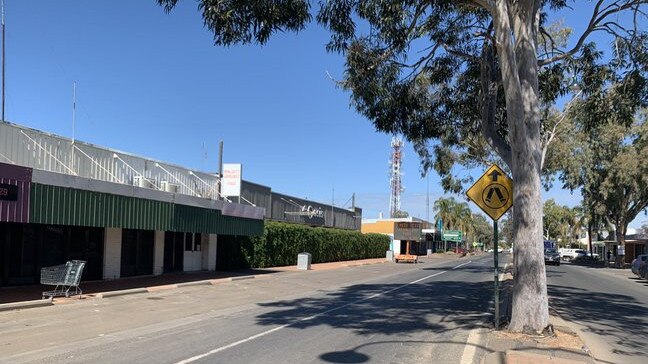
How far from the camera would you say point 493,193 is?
1145 centimetres

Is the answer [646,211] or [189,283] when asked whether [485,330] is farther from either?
[646,211]

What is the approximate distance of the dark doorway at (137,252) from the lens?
909 inches

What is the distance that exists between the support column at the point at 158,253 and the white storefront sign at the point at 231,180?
5733 mm

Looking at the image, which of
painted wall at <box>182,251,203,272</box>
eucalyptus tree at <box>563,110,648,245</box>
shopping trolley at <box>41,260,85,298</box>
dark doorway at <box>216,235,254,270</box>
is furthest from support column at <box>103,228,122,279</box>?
eucalyptus tree at <box>563,110,648,245</box>

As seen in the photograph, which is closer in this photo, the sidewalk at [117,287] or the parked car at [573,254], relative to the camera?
the sidewalk at [117,287]

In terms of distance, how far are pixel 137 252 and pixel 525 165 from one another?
17.7 metres

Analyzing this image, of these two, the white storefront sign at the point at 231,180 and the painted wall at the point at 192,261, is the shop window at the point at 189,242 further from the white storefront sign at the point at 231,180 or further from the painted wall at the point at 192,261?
the white storefront sign at the point at 231,180

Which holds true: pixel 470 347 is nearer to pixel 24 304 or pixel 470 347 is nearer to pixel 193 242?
pixel 24 304

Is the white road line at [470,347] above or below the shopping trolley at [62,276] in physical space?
below

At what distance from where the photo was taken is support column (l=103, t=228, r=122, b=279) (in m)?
21.7

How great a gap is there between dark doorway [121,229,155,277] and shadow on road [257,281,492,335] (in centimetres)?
863

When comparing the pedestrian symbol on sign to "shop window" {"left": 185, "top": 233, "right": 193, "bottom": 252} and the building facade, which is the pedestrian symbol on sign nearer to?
the building facade

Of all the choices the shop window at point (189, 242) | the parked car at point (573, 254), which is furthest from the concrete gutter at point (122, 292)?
the parked car at point (573, 254)

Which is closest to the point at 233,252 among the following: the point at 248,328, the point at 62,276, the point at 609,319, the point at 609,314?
the point at 62,276
